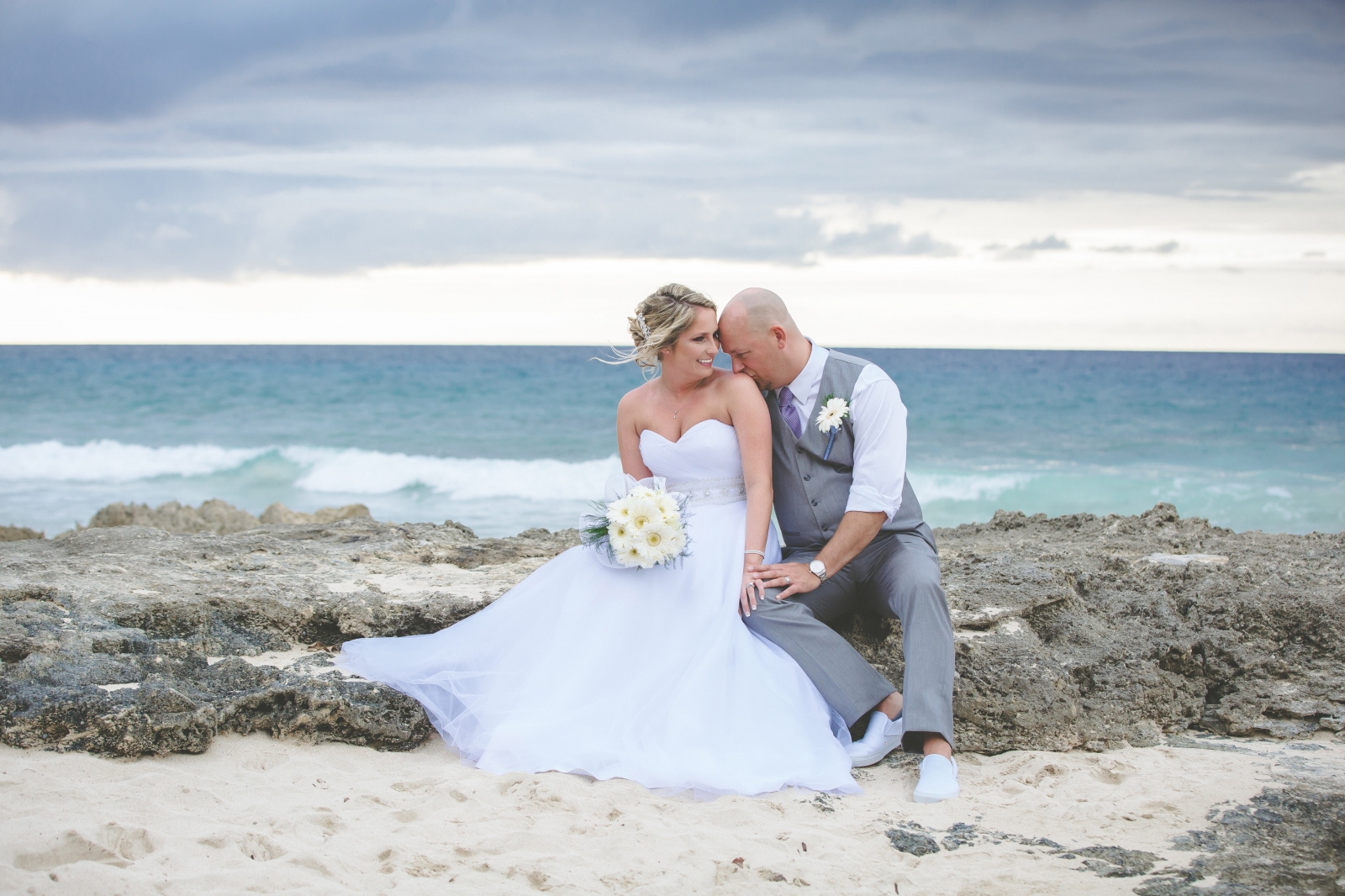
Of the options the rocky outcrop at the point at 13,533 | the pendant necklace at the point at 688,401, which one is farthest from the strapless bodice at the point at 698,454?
the rocky outcrop at the point at 13,533

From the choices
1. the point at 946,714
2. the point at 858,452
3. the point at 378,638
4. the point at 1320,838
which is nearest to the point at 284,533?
the point at 378,638

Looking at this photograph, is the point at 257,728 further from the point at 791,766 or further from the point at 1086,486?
the point at 1086,486

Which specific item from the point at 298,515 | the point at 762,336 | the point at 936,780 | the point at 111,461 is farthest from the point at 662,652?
the point at 111,461

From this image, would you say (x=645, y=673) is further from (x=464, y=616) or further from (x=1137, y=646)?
(x=1137, y=646)

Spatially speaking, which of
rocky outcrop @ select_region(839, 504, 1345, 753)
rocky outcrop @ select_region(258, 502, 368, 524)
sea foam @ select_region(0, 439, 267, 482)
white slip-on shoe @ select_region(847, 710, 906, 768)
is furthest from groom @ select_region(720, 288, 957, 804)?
sea foam @ select_region(0, 439, 267, 482)

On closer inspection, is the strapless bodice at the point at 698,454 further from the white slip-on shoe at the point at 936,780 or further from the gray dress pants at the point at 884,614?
the white slip-on shoe at the point at 936,780

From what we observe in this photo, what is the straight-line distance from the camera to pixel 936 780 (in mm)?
3604

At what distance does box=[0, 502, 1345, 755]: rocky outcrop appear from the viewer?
388 centimetres

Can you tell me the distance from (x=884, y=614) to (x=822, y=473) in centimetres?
67

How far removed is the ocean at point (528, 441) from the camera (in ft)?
60.2

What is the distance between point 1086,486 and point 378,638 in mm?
17407

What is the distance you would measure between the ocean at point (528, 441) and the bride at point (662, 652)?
10.8 m

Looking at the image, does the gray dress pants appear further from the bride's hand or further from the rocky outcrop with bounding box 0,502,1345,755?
the rocky outcrop with bounding box 0,502,1345,755

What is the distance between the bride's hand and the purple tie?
68 cm
